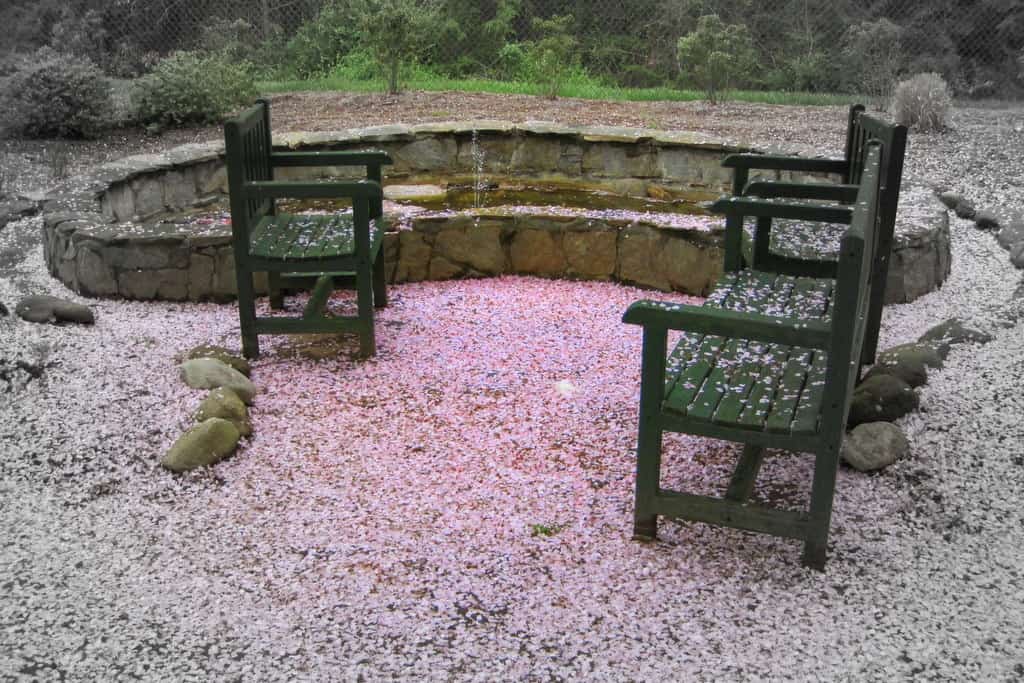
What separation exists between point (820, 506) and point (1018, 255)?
10.7ft

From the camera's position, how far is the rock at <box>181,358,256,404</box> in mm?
3723

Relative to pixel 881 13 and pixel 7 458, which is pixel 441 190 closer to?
pixel 7 458

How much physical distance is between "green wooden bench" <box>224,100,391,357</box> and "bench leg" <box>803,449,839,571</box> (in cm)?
207

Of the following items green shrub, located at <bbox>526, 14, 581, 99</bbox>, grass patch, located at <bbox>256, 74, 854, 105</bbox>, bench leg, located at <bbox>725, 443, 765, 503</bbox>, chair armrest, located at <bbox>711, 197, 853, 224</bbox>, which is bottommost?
bench leg, located at <bbox>725, 443, 765, 503</bbox>

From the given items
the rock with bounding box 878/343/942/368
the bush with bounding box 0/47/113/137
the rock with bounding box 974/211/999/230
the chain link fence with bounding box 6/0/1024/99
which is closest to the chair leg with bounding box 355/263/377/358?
the rock with bounding box 878/343/942/368

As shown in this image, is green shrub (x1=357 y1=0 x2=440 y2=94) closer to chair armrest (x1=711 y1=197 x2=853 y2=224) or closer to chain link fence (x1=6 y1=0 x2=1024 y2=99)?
chain link fence (x1=6 y1=0 x2=1024 y2=99)

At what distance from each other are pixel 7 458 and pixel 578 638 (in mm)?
2003

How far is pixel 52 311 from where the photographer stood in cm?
430

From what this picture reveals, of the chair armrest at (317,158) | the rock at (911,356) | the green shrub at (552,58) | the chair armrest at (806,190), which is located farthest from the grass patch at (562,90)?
the rock at (911,356)

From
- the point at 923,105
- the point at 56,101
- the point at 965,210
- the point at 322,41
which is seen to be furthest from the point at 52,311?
the point at 322,41

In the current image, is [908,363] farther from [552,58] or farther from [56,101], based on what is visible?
[552,58]

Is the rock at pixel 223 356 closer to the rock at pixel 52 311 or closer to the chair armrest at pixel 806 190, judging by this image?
the rock at pixel 52 311

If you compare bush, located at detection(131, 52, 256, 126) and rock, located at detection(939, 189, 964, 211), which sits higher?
bush, located at detection(131, 52, 256, 126)

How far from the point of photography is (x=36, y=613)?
2.51 meters
